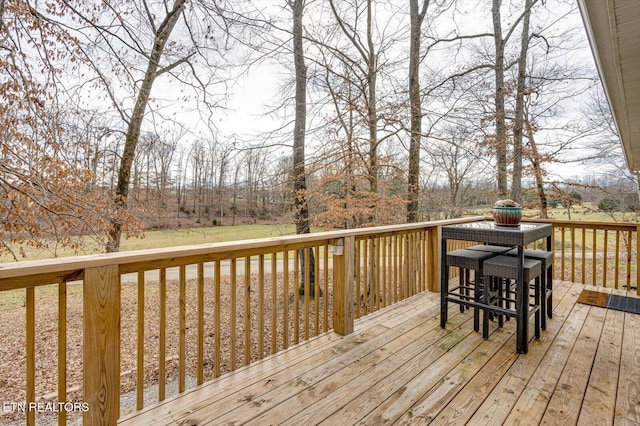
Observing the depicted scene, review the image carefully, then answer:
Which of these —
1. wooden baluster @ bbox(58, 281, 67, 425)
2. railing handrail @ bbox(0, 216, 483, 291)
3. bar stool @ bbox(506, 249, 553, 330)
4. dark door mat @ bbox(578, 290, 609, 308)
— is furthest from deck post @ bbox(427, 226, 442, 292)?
wooden baluster @ bbox(58, 281, 67, 425)

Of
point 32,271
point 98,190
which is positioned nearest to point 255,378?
point 32,271

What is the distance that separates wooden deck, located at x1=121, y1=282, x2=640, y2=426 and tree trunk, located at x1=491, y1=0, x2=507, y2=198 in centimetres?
482

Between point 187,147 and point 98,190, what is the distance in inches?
120

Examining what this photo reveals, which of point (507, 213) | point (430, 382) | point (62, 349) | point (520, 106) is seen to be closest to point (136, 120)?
point (62, 349)

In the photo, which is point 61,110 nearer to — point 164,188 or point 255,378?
point 164,188

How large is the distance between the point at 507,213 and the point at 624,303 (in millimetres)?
2066

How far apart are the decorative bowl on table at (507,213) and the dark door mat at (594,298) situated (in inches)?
66.3

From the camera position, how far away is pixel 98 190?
18.1ft

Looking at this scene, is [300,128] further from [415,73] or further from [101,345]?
[101,345]

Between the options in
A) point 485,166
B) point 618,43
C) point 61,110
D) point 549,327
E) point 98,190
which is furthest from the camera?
point 485,166

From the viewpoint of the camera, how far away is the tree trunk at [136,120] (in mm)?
5410

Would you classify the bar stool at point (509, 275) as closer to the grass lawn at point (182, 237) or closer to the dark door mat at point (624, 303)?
the dark door mat at point (624, 303)

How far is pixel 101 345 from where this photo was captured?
1.53m

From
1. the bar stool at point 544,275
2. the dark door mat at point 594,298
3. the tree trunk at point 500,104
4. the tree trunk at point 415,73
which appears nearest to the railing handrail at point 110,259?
the bar stool at point 544,275
